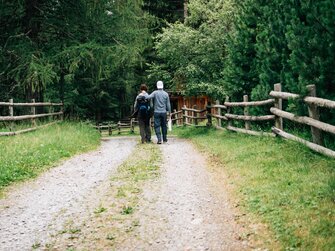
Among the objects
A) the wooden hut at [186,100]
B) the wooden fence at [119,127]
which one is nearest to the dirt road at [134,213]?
the wooden hut at [186,100]

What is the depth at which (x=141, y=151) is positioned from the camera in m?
12.5

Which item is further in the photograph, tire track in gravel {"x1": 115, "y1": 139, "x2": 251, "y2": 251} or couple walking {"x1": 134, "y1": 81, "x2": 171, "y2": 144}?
couple walking {"x1": 134, "y1": 81, "x2": 171, "y2": 144}

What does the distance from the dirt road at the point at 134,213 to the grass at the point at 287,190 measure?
0.37 meters

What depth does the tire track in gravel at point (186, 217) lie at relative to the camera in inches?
183

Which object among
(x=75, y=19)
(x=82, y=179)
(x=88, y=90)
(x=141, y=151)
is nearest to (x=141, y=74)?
(x=88, y=90)

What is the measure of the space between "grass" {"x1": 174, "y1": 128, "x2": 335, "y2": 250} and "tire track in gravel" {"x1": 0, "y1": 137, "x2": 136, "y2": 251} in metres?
2.45

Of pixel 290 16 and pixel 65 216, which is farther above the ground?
pixel 290 16

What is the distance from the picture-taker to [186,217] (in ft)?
18.2

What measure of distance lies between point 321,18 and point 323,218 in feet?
15.7

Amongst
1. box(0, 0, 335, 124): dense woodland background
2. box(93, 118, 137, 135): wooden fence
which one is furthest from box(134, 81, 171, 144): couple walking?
box(93, 118, 137, 135): wooden fence

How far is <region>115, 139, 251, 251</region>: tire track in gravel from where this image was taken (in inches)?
183

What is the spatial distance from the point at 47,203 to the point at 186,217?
2329mm

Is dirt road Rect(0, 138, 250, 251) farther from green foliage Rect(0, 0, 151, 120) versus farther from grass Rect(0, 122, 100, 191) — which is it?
green foliage Rect(0, 0, 151, 120)

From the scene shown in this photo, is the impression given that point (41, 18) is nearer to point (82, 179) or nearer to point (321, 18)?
point (82, 179)
